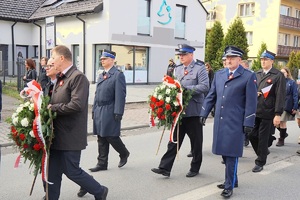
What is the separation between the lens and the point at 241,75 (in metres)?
4.94

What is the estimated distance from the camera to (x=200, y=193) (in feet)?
16.6

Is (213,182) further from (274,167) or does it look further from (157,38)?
(157,38)

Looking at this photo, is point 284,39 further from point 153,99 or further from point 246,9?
point 153,99

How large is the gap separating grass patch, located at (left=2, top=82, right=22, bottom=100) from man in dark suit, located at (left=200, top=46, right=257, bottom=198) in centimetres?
1156

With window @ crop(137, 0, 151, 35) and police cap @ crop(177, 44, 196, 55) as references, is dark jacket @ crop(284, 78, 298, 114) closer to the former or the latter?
police cap @ crop(177, 44, 196, 55)

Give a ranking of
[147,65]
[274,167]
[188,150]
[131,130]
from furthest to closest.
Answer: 1. [147,65]
2. [131,130]
3. [188,150]
4. [274,167]

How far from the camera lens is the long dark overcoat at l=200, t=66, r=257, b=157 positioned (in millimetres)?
4840

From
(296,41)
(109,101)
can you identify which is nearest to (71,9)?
→ (109,101)

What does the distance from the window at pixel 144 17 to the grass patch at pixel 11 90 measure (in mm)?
8154

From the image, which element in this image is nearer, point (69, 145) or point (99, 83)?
point (69, 145)

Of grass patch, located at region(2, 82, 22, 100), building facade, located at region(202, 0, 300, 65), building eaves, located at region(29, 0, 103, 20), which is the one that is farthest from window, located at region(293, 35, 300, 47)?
grass patch, located at region(2, 82, 22, 100)

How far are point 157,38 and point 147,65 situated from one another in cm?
187

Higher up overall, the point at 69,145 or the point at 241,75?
the point at 241,75

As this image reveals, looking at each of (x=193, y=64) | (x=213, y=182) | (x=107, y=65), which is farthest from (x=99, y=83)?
(x=213, y=182)
